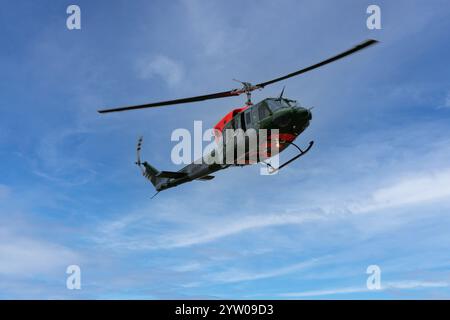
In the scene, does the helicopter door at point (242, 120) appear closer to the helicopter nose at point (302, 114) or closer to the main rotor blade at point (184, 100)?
the main rotor blade at point (184, 100)

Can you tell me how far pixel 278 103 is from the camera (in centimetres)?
2755

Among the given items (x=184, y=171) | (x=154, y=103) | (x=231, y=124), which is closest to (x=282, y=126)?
(x=231, y=124)

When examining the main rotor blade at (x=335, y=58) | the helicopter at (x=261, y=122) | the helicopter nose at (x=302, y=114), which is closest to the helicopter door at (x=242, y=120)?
the helicopter at (x=261, y=122)

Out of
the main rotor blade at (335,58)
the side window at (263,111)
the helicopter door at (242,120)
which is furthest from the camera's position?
the helicopter door at (242,120)

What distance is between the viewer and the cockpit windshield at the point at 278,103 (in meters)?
27.2

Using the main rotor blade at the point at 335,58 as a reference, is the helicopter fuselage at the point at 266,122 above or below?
below

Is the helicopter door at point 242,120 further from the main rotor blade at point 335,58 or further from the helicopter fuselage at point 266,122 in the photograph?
the main rotor blade at point 335,58

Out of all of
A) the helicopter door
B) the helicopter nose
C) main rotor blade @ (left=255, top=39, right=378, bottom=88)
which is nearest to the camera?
main rotor blade @ (left=255, top=39, right=378, bottom=88)

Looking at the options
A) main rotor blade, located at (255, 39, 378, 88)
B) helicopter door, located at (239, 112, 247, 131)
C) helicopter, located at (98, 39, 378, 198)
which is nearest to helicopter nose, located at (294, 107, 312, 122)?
helicopter, located at (98, 39, 378, 198)

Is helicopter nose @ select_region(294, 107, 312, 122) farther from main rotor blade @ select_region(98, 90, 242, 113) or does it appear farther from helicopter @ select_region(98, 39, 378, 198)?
main rotor blade @ select_region(98, 90, 242, 113)

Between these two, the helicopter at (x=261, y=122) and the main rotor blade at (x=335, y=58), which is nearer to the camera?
the main rotor blade at (x=335, y=58)

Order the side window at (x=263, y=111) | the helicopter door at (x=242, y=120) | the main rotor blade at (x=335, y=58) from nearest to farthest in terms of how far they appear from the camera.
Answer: the main rotor blade at (x=335, y=58) < the side window at (x=263, y=111) < the helicopter door at (x=242, y=120)

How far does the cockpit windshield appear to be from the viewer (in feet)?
89.2

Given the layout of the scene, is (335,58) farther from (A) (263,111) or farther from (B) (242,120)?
(B) (242,120)
